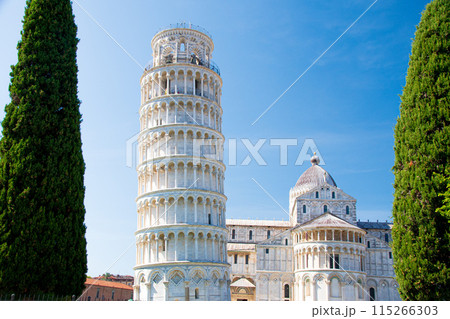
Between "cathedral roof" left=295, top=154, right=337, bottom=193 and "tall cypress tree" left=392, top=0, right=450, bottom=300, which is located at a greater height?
"cathedral roof" left=295, top=154, right=337, bottom=193

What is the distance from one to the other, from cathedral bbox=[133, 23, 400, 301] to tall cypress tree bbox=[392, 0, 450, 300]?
20.8m

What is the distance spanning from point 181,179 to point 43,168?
19.0m

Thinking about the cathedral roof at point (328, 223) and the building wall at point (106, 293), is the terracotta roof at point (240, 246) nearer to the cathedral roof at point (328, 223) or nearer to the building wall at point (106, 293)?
the cathedral roof at point (328, 223)

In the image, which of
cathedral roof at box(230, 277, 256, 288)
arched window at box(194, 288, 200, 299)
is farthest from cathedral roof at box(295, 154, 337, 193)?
arched window at box(194, 288, 200, 299)

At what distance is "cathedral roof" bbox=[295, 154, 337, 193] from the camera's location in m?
64.6

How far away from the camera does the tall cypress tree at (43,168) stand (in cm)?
1836

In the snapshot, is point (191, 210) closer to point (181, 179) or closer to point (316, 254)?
point (181, 179)

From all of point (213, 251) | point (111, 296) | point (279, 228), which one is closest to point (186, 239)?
point (213, 251)

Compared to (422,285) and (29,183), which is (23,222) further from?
(422,285)

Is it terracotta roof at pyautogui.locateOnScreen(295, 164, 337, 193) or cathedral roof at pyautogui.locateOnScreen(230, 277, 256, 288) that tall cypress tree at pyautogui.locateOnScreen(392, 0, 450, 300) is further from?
terracotta roof at pyautogui.locateOnScreen(295, 164, 337, 193)

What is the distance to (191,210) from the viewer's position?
122 ft

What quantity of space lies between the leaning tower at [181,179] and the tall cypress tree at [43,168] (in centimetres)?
1601

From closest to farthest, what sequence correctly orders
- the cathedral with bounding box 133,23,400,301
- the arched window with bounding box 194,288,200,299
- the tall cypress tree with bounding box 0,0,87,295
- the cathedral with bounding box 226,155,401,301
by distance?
the tall cypress tree with bounding box 0,0,87,295 < the arched window with bounding box 194,288,200,299 < the cathedral with bounding box 133,23,400,301 < the cathedral with bounding box 226,155,401,301

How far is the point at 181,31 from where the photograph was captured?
4284cm
